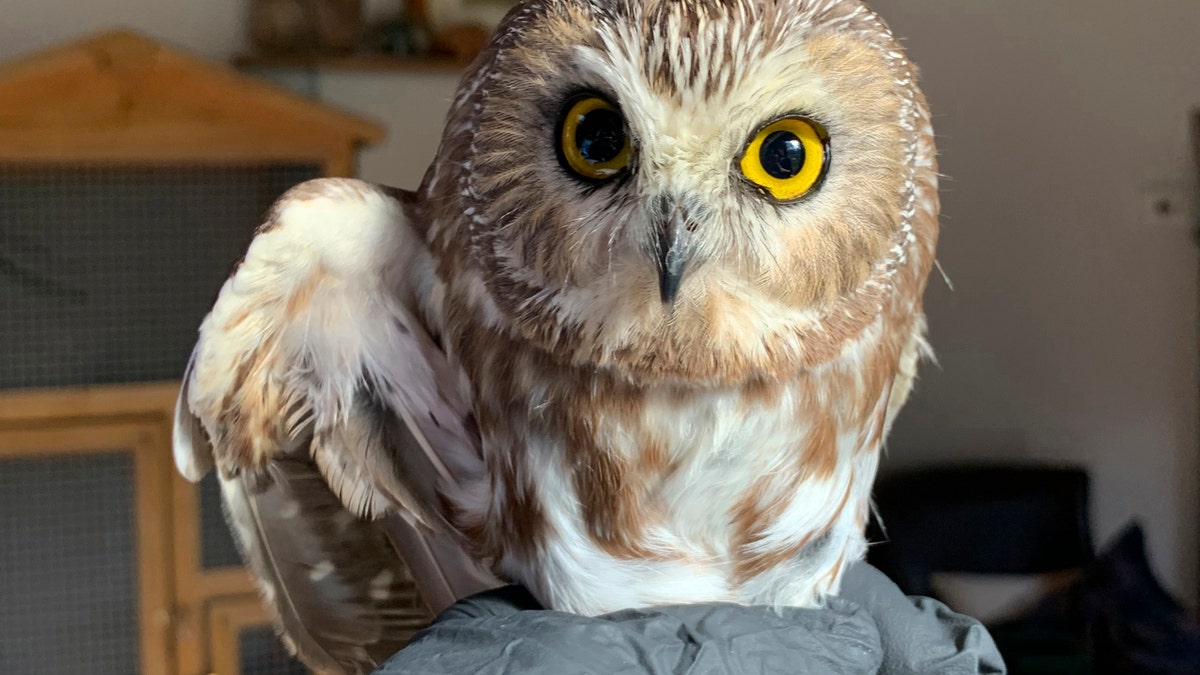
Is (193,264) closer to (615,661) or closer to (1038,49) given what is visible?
(615,661)

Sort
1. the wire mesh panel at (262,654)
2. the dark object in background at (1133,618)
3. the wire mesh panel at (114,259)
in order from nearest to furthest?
the wire mesh panel at (114,259)
the wire mesh panel at (262,654)
the dark object in background at (1133,618)

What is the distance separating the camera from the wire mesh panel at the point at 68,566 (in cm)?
217

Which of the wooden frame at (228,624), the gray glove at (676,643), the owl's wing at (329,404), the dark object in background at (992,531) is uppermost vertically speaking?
the owl's wing at (329,404)

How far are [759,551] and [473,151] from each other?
0.46 m

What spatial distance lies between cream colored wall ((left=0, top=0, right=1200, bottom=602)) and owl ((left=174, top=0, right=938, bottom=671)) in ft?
6.61

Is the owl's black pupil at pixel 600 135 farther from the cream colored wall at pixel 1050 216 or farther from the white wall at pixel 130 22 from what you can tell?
the white wall at pixel 130 22

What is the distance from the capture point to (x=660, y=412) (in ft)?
2.67

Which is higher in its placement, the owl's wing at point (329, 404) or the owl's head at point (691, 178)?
the owl's head at point (691, 178)

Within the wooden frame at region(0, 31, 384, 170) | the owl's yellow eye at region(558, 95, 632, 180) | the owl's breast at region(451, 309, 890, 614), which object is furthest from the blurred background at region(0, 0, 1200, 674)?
the owl's yellow eye at region(558, 95, 632, 180)

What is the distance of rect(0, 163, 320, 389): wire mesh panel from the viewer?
201 cm

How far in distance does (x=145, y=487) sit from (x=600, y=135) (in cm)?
190

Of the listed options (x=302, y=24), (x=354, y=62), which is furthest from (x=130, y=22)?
(x=354, y=62)

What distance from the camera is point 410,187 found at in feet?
9.27

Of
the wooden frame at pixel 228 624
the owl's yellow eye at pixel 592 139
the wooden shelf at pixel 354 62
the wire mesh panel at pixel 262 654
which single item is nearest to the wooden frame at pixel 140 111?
the wooden shelf at pixel 354 62
